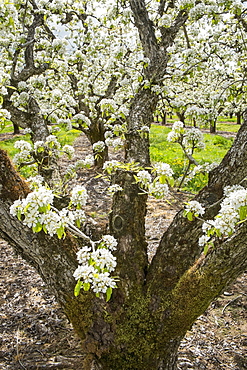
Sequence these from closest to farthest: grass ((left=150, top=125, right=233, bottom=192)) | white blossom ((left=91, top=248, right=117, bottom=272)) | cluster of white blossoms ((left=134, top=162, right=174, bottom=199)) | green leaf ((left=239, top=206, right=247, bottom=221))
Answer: green leaf ((left=239, top=206, right=247, bottom=221)) < white blossom ((left=91, top=248, right=117, bottom=272)) < cluster of white blossoms ((left=134, top=162, right=174, bottom=199)) < grass ((left=150, top=125, right=233, bottom=192))

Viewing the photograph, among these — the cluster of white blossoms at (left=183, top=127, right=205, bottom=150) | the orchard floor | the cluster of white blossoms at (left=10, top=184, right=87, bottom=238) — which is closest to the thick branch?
the orchard floor

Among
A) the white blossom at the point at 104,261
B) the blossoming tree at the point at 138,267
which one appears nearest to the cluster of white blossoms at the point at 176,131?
the blossoming tree at the point at 138,267

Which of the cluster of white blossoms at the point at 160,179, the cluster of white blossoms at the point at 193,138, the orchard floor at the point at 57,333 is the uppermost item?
the cluster of white blossoms at the point at 193,138

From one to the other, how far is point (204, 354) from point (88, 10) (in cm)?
996

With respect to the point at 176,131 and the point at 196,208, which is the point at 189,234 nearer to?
the point at 196,208

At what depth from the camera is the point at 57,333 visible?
3670 millimetres

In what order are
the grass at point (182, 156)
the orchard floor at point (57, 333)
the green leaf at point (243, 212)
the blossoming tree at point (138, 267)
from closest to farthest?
the green leaf at point (243, 212), the blossoming tree at point (138, 267), the orchard floor at point (57, 333), the grass at point (182, 156)

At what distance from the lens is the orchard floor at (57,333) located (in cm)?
323

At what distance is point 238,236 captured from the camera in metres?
2.12

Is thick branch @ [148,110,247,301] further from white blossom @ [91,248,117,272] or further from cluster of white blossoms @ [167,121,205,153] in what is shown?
white blossom @ [91,248,117,272]

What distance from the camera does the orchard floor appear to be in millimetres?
3234

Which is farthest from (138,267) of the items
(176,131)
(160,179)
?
(176,131)

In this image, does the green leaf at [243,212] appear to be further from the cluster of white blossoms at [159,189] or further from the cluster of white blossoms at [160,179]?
the cluster of white blossoms at [159,189]

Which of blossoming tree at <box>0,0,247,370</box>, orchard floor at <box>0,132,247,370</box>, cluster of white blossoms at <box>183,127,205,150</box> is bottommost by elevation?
orchard floor at <box>0,132,247,370</box>
